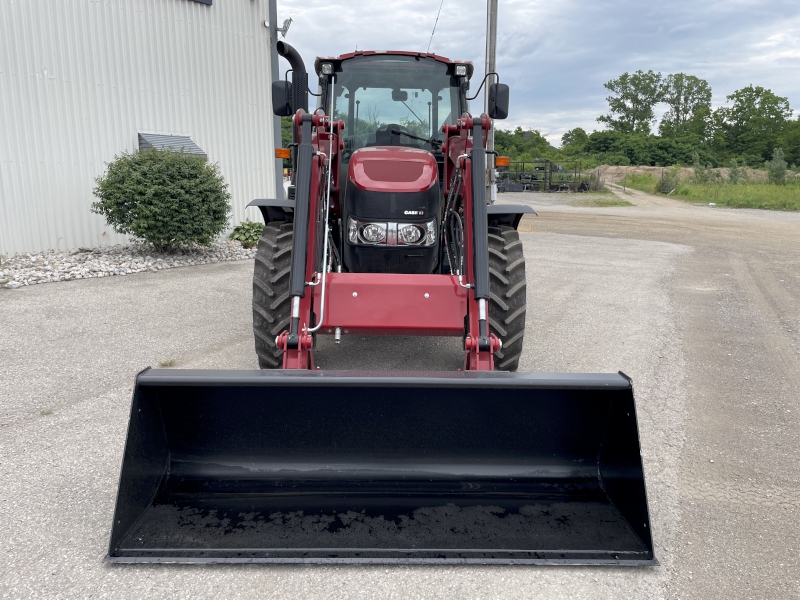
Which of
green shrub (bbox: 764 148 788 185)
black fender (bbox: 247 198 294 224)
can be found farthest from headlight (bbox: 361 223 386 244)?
green shrub (bbox: 764 148 788 185)

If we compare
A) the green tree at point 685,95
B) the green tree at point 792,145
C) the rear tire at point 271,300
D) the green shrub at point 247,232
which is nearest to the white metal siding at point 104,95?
the green shrub at point 247,232

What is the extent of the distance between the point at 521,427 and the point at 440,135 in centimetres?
291

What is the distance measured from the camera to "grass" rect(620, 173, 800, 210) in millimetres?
27364

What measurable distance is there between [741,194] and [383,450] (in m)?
33.1

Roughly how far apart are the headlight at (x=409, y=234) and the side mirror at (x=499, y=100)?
1.09 meters

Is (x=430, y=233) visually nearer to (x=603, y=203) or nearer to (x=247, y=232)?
(x=247, y=232)

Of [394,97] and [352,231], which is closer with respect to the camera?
[352,231]

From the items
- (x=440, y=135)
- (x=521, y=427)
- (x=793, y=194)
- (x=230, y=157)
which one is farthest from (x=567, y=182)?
(x=521, y=427)

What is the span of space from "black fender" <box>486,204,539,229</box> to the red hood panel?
0.53 meters

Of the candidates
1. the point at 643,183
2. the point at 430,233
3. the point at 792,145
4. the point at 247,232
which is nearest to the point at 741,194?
the point at 643,183

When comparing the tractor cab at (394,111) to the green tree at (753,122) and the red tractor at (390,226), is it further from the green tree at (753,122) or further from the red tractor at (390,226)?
the green tree at (753,122)

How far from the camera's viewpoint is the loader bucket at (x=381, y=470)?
2.59m

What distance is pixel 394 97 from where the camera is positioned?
5246 mm

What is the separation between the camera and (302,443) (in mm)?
3049
